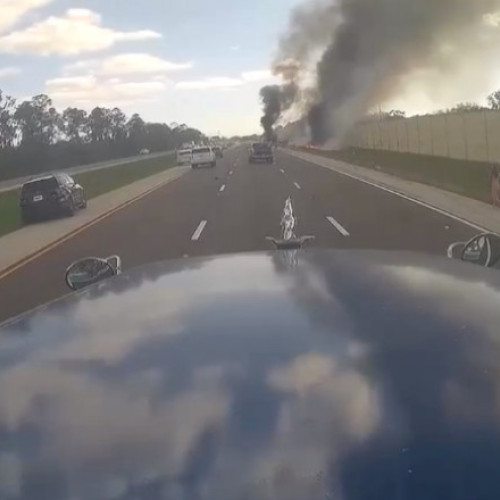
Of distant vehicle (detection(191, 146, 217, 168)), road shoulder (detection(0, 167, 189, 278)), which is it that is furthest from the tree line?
road shoulder (detection(0, 167, 189, 278))

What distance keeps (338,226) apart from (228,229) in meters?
2.59

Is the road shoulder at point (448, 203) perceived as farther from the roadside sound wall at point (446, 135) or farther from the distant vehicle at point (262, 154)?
the distant vehicle at point (262, 154)

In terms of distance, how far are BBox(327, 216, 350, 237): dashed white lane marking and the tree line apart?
63149 millimetres

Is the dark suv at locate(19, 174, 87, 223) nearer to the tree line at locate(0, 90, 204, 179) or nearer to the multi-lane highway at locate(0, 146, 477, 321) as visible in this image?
the multi-lane highway at locate(0, 146, 477, 321)

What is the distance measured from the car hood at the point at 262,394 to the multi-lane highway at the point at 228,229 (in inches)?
342

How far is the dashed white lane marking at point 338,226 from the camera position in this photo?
60.3 ft

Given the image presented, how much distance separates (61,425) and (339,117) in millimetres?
82584

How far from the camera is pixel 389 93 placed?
67688mm

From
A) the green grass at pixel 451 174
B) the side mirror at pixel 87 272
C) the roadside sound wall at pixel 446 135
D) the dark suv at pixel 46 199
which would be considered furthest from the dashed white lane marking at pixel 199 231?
the roadside sound wall at pixel 446 135

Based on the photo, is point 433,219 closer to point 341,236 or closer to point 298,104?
point 341,236

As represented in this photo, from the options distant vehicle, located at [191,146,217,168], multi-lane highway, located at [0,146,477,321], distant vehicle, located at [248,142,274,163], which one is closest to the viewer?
multi-lane highway, located at [0,146,477,321]

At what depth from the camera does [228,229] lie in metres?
20.6

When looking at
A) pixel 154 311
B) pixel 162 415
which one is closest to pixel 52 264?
pixel 154 311

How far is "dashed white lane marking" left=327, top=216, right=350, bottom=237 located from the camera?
18.4 meters
